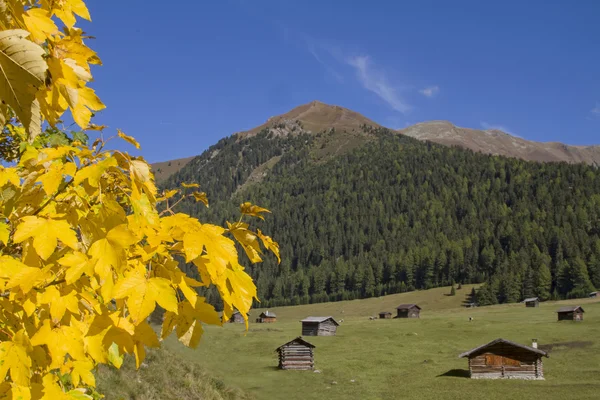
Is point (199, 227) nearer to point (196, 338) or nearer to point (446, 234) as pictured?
point (196, 338)

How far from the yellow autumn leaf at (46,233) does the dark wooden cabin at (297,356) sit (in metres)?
43.9

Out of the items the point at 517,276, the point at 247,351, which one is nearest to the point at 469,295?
the point at 517,276

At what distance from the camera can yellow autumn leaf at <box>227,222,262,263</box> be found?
2.09m

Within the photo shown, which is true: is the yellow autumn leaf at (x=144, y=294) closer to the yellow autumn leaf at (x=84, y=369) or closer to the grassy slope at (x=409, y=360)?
the yellow autumn leaf at (x=84, y=369)

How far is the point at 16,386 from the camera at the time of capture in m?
1.72

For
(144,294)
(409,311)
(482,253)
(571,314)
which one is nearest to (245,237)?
(144,294)

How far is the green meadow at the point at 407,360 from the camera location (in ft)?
109

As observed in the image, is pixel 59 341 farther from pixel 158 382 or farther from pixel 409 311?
pixel 409 311

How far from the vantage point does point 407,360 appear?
46.4 meters

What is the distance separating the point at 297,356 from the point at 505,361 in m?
19.1

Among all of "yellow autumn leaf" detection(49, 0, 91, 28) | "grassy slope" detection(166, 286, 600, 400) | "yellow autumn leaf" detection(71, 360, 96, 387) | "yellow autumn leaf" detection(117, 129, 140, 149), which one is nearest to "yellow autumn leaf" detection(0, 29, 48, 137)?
"yellow autumn leaf" detection(49, 0, 91, 28)

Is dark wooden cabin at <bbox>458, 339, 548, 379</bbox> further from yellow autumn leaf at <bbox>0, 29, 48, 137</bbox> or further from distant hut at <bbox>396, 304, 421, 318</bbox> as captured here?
distant hut at <bbox>396, 304, 421, 318</bbox>

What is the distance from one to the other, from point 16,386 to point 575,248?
145 meters

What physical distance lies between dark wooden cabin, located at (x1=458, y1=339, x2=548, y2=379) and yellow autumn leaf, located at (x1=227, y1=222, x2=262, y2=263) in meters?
41.8
